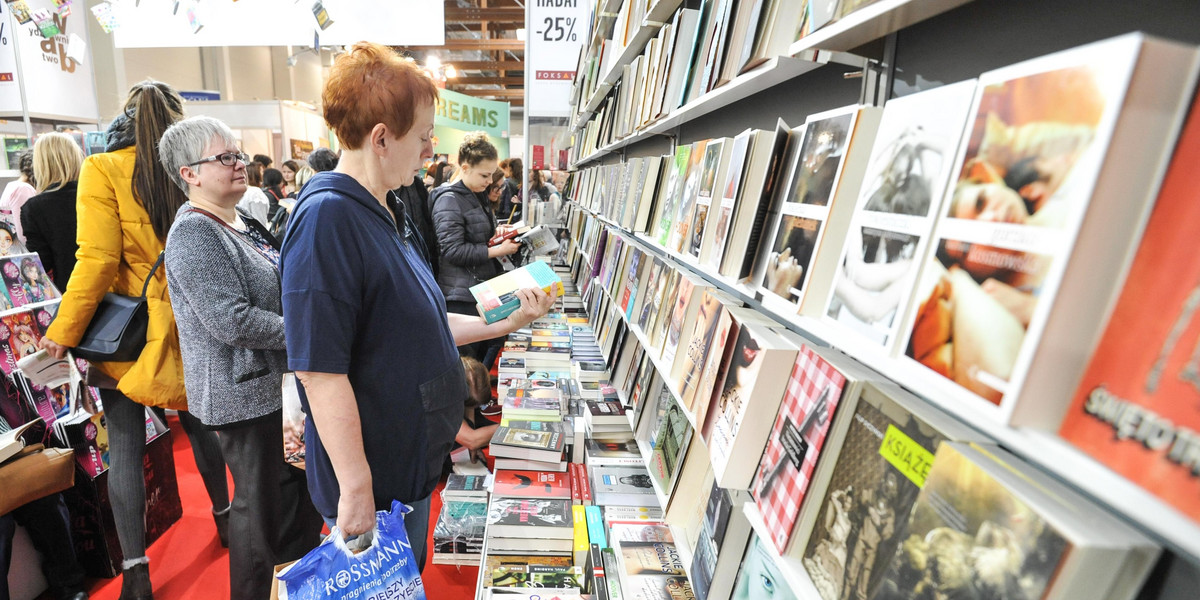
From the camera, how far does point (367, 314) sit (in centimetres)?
113

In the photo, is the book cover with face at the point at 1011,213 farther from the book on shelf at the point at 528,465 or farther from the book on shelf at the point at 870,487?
the book on shelf at the point at 528,465

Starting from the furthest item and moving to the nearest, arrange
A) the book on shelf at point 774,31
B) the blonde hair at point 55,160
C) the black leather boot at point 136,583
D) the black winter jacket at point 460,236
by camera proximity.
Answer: the black winter jacket at point 460,236 < the blonde hair at point 55,160 < the black leather boot at point 136,583 < the book on shelf at point 774,31

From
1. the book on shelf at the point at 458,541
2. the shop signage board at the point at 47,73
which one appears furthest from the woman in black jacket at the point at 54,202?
the shop signage board at the point at 47,73

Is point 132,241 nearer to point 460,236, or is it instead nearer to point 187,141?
point 187,141

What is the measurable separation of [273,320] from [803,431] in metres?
1.42

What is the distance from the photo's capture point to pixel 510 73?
58.5 ft

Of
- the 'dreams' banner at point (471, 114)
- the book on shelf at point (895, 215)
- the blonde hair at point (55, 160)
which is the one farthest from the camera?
the 'dreams' banner at point (471, 114)

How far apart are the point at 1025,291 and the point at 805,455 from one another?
43 cm

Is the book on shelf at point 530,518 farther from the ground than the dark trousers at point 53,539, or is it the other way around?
the book on shelf at point 530,518

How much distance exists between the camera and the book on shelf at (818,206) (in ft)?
2.63

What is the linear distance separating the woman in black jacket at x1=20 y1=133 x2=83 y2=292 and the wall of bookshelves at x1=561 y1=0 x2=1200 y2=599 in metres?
3.19

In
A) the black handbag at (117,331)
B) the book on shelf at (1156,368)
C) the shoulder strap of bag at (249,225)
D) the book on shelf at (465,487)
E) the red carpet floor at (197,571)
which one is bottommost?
the red carpet floor at (197,571)

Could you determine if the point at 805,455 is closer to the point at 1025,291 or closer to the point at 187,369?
the point at 1025,291

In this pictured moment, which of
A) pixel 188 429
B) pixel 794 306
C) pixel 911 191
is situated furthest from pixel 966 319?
pixel 188 429
